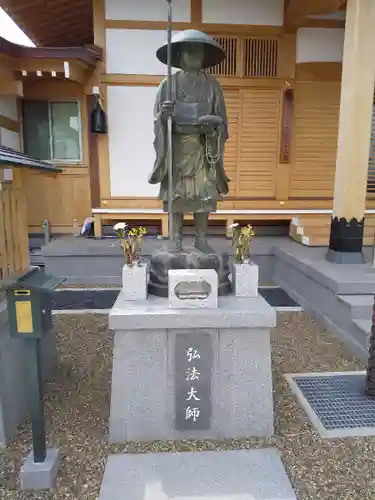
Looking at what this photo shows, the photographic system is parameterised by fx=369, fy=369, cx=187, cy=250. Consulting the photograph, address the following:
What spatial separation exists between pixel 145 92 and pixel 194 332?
5.92 metres

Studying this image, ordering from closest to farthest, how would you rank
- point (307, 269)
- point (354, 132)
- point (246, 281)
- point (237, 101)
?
point (246, 281)
point (354, 132)
point (307, 269)
point (237, 101)

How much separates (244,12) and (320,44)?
1.62m

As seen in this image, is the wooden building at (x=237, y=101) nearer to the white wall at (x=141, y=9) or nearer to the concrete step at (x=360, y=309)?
the white wall at (x=141, y=9)

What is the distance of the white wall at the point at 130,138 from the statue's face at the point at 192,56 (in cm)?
438

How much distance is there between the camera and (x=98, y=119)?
22.9 feet

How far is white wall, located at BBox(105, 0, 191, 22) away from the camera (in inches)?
271

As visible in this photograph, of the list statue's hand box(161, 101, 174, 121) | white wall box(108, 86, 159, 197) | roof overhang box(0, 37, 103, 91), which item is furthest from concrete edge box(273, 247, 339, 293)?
roof overhang box(0, 37, 103, 91)

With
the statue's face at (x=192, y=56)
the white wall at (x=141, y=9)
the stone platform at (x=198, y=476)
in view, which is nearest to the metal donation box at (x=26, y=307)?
the stone platform at (x=198, y=476)

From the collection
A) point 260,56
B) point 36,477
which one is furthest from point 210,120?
point 260,56

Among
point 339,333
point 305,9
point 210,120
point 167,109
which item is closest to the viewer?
point 167,109

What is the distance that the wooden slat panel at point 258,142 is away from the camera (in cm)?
734

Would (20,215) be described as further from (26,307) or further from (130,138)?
(130,138)

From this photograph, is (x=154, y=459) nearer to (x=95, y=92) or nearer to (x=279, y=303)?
(x=279, y=303)

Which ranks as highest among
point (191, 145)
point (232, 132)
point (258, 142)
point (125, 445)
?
point (232, 132)
